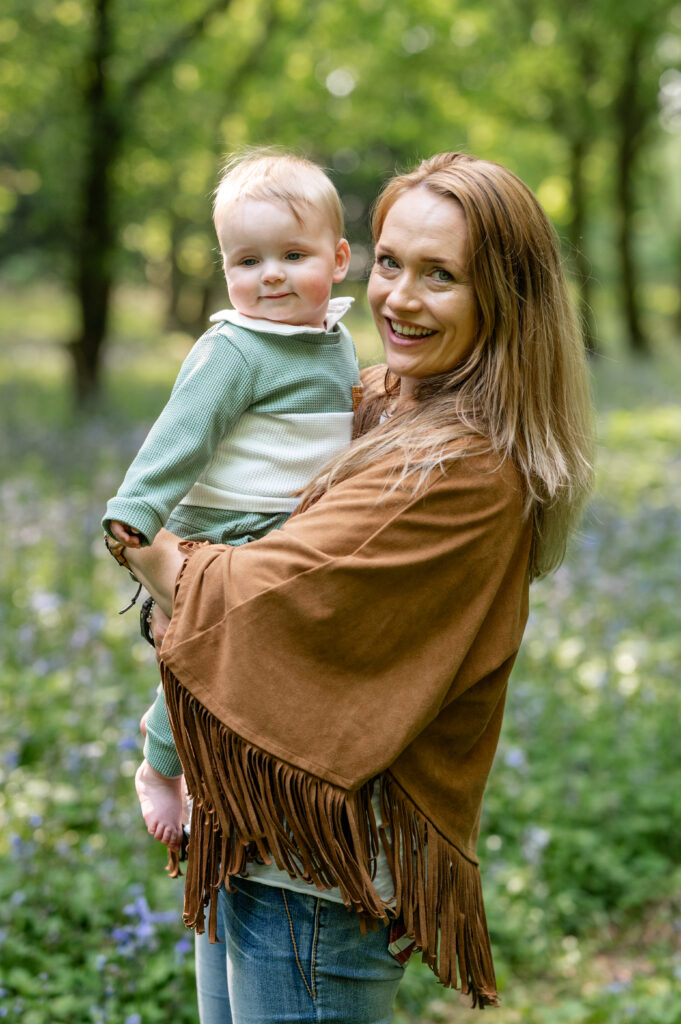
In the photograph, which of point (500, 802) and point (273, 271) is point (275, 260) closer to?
point (273, 271)

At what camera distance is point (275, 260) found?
2.09 m

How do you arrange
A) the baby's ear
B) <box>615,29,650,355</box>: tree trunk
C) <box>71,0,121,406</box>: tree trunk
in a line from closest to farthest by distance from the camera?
the baby's ear
<box>71,0,121,406</box>: tree trunk
<box>615,29,650,355</box>: tree trunk

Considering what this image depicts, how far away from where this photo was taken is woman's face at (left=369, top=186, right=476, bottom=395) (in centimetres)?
187

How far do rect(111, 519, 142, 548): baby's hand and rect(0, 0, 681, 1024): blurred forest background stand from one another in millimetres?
1107

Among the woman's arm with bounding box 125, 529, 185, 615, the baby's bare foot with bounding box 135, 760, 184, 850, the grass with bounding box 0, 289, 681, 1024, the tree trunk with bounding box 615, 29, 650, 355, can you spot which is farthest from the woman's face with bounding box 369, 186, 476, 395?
the tree trunk with bounding box 615, 29, 650, 355

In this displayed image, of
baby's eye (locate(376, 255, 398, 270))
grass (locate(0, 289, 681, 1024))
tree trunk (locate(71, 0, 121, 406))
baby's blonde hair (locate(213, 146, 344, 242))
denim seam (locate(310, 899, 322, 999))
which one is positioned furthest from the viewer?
tree trunk (locate(71, 0, 121, 406))

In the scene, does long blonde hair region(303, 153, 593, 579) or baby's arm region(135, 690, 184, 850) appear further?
baby's arm region(135, 690, 184, 850)

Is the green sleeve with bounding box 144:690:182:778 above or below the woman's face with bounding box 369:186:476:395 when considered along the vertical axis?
below

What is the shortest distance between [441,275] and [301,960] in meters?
1.28

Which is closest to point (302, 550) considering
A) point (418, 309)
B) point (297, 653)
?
point (297, 653)

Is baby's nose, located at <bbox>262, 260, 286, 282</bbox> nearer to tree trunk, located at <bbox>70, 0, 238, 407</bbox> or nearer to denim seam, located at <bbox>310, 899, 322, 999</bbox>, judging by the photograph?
denim seam, located at <bbox>310, 899, 322, 999</bbox>

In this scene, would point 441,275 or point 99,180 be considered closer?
point 441,275

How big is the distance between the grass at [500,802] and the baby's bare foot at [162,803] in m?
1.00

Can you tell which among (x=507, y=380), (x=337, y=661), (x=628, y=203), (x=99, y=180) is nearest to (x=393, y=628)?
(x=337, y=661)
